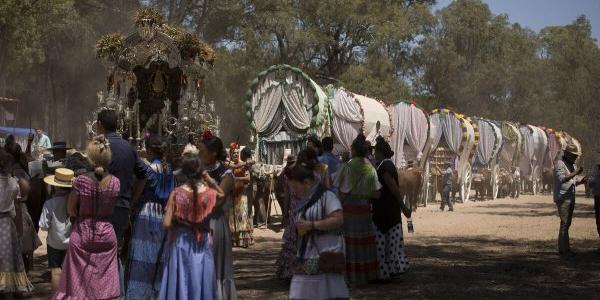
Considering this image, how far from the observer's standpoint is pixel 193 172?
670 centimetres

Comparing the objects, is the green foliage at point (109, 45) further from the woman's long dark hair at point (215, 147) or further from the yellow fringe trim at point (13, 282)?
the woman's long dark hair at point (215, 147)

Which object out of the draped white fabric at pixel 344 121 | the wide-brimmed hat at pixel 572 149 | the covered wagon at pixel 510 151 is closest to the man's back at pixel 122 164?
the wide-brimmed hat at pixel 572 149

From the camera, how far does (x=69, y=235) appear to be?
773cm

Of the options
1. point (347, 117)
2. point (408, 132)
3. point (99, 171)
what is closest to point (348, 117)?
point (347, 117)

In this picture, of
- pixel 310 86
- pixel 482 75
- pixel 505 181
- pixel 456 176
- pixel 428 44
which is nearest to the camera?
pixel 310 86

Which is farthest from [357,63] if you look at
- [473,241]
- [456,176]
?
[473,241]

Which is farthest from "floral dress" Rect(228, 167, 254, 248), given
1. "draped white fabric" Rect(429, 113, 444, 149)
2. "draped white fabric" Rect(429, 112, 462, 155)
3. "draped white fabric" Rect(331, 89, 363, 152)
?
"draped white fabric" Rect(429, 112, 462, 155)

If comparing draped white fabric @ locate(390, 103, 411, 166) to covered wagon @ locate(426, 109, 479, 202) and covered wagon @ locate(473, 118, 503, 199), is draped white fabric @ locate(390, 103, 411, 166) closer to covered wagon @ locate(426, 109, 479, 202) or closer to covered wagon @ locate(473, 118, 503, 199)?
covered wagon @ locate(426, 109, 479, 202)

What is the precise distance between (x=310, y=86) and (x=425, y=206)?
943 cm

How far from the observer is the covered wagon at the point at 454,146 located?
108 ft

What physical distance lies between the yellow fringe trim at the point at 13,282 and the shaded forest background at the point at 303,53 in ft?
66.4

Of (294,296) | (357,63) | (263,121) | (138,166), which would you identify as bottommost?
(294,296)

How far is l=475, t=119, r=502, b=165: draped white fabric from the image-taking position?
122 ft

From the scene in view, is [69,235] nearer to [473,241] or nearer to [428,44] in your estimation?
[473,241]
